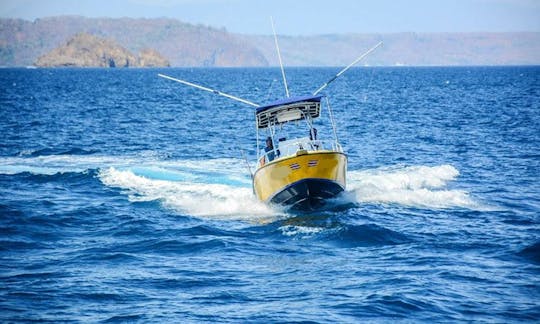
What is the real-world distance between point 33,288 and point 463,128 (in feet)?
136

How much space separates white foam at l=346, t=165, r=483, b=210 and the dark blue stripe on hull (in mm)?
2514

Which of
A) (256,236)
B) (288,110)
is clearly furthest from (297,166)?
(288,110)

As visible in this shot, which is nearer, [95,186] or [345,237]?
[345,237]

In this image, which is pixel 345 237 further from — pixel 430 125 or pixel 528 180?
pixel 430 125

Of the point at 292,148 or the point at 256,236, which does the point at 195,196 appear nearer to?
the point at 292,148

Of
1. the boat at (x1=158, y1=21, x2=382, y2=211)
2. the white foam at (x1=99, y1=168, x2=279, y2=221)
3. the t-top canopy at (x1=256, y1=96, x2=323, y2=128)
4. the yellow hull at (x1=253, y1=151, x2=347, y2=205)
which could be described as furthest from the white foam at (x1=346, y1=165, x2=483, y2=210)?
the white foam at (x1=99, y1=168, x2=279, y2=221)

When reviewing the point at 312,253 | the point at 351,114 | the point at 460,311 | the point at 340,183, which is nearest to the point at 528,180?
the point at 340,183

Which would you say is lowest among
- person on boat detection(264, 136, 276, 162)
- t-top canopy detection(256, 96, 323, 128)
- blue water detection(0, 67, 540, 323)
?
blue water detection(0, 67, 540, 323)

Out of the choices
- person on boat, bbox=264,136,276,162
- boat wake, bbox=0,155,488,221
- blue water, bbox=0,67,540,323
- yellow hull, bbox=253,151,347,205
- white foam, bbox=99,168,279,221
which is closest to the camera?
blue water, bbox=0,67,540,323

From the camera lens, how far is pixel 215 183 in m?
31.5

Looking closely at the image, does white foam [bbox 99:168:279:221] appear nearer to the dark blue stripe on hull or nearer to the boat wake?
the boat wake

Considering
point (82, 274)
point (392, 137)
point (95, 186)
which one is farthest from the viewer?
point (392, 137)

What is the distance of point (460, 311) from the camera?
50.3 feet

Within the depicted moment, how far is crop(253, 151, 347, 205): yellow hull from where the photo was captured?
936 inches
